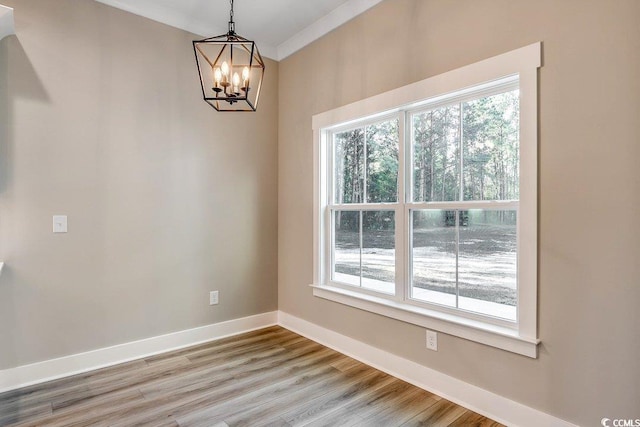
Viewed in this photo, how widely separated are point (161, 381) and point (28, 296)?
1124mm

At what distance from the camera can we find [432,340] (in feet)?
7.72

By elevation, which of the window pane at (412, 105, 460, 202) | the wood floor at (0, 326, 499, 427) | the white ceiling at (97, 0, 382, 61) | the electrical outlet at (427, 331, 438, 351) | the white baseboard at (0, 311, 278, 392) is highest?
the white ceiling at (97, 0, 382, 61)

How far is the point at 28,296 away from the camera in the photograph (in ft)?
8.11

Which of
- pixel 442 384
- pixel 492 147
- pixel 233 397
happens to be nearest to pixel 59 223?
pixel 233 397

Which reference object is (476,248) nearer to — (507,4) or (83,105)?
(507,4)

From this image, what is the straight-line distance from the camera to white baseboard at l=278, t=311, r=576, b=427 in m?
1.91

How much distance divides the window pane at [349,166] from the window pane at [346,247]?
0.53 feet

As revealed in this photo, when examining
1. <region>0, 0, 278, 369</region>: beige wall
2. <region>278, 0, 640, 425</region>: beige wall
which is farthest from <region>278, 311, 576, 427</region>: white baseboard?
<region>0, 0, 278, 369</region>: beige wall

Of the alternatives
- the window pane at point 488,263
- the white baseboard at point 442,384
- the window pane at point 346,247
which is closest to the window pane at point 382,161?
the window pane at point 346,247

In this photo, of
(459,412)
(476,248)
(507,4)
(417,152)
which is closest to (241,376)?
(459,412)

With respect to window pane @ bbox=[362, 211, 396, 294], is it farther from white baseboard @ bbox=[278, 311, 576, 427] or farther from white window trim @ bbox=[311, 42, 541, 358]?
white baseboard @ bbox=[278, 311, 576, 427]

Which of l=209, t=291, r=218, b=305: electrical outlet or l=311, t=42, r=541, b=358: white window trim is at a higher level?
l=311, t=42, r=541, b=358: white window trim

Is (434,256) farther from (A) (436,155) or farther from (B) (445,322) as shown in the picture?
(A) (436,155)

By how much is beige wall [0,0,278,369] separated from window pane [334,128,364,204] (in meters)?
0.92
